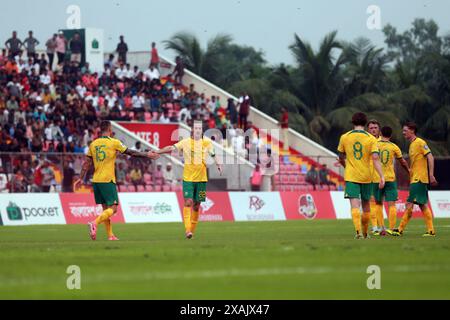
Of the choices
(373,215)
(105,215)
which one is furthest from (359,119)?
(105,215)

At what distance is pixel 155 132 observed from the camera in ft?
165

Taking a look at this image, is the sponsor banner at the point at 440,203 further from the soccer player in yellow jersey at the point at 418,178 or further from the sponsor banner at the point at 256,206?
the soccer player in yellow jersey at the point at 418,178

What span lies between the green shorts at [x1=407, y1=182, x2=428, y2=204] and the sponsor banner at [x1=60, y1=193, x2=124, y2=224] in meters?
14.8

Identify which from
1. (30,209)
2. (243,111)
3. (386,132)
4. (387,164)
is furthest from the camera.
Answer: (243,111)

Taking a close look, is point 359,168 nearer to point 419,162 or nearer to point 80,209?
point 419,162

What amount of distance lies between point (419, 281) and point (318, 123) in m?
54.0

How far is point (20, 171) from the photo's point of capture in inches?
1470

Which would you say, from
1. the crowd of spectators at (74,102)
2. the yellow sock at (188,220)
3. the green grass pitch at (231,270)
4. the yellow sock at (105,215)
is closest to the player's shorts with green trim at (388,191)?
the yellow sock at (188,220)

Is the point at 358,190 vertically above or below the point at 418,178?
below

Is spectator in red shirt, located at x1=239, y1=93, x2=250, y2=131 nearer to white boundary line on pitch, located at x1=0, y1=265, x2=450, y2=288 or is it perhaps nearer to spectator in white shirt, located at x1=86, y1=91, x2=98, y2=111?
spectator in white shirt, located at x1=86, y1=91, x2=98, y2=111

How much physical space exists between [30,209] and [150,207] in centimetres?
455

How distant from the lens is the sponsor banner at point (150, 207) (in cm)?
3678

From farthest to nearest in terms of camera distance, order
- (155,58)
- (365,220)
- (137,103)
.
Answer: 1. (155,58)
2. (137,103)
3. (365,220)

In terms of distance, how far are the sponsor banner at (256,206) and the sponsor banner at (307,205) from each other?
0.44 m
